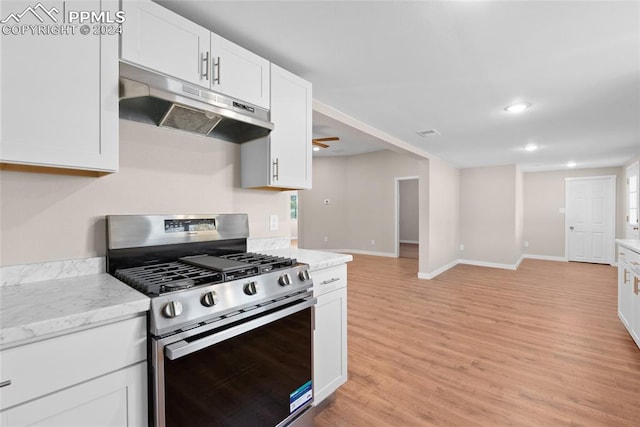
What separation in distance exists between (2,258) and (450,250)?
6867 millimetres

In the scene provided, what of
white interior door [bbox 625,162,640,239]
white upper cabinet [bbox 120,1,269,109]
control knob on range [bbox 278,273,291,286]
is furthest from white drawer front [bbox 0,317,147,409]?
white interior door [bbox 625,162,640,239]

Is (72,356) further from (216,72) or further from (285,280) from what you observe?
(216,72)

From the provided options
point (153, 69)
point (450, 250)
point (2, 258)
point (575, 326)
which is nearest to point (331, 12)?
point (153, 69)

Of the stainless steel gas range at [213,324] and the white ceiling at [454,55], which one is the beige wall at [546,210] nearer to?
the white ceiling at [454,55]

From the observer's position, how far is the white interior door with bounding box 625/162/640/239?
5.45 m

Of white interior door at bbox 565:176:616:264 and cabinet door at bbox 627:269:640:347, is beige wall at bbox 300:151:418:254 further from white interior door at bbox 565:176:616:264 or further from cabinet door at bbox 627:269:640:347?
cabinet door at bbox 627:269:640:347

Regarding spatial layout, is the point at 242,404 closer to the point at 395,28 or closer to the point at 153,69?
the point at 153,69

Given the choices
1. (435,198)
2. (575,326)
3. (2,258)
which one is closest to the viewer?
(2,258)

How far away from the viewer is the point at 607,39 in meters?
1.82

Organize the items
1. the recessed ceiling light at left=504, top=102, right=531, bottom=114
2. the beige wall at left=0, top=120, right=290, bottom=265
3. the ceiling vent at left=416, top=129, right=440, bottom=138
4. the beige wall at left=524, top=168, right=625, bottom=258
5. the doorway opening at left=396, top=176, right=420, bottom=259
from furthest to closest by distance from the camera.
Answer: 1. the doorway opening at left=396, top=176, right=420, bottom=259
2. the beige wall at left=524, top=168, right=625, bottom=258
3. the ceiling vent at left=416, top=129, right=440, bottom=138
4. the recessed ceiling light at left=504, top=102, right=531, bottom=114
5. the beige wall at left=0, top=120, right=290, bottom=265

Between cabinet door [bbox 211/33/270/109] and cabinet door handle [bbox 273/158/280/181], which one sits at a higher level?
cabinet door [bbox 211/33/270/109]

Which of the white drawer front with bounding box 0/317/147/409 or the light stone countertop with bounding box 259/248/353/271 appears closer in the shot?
the white drawer front with bounding box 0/317/147/409

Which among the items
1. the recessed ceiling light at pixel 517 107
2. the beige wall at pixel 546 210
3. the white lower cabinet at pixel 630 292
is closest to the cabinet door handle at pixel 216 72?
the recessed ceiling light at pixel 517 107

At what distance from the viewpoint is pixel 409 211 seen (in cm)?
1094
